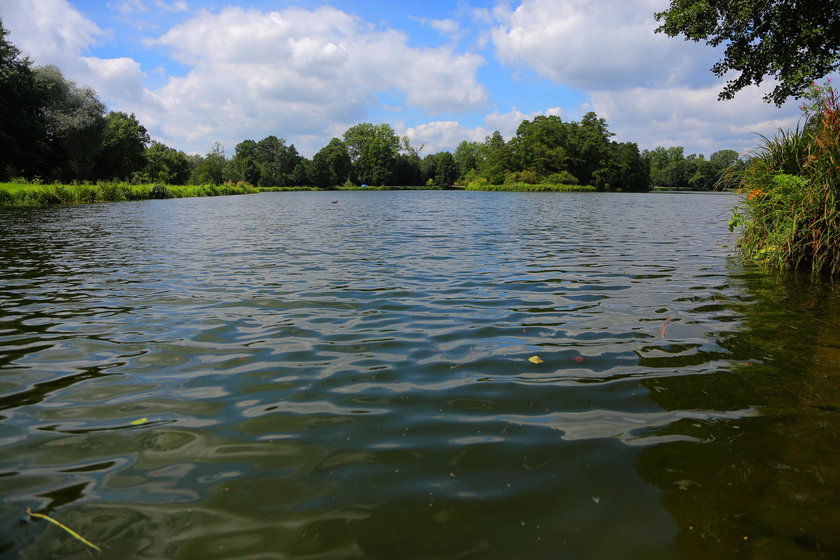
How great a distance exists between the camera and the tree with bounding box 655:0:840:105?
13.8 metres

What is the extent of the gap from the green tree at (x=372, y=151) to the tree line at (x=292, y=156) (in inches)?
12.1

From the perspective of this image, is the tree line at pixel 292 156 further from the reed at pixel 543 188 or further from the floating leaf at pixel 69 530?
the floating leaf at pixel 69 530

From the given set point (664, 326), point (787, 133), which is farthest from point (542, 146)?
point (664, 326)

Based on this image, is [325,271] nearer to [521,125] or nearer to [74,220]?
[74,220]

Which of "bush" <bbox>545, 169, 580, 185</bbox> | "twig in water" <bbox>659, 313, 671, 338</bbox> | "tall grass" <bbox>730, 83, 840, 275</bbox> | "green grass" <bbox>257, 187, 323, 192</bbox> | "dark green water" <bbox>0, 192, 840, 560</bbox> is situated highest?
"bush" <bbox>545, 169, 580, 185</bbox>

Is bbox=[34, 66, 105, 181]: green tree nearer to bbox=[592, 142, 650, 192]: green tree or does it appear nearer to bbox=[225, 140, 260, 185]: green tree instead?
bbox=[225, 140, 260, 185]: green tree

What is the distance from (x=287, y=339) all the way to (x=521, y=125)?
113310 mm

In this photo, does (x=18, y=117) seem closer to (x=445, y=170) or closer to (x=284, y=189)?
(x=284, y=189)

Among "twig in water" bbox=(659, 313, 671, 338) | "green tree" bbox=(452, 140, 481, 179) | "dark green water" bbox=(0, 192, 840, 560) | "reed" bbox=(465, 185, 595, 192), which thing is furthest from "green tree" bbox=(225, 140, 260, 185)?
"twig in water" bbox=(659, 313, 671, 338)

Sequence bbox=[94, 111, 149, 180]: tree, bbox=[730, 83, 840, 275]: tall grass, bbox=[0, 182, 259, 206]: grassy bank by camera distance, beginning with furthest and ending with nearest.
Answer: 1. bbox=[94, 111, 149, 180]: tree
2. bbox=[0, 182, 259, 206]: grassy bank
3. bbox=[730, 83, 840, 275]: tall grass

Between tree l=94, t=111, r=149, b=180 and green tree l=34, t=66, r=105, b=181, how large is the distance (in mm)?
3606

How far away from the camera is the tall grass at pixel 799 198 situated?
8344 millimetres

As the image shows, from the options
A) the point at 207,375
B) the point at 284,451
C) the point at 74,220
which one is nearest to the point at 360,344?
the point at 207,375

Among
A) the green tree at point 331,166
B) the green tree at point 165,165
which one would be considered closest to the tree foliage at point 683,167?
the green tree at point 331,166
